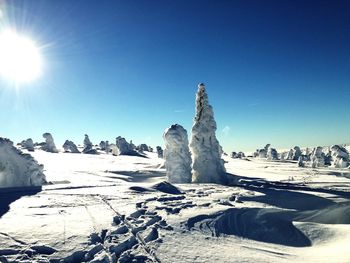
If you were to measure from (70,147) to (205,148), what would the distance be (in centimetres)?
5552

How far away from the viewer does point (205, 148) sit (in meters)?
32.6

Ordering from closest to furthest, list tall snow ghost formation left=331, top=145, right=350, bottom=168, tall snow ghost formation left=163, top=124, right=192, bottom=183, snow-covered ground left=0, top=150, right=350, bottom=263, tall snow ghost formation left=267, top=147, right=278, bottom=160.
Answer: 1. snow-covered ground left=0, top=150, right=350, bottom=263
2. tall snow ghost formation left=163, top=124, right=192, bottom=183
3. tall snow ghost formation left=331, top=145, right=350, bottom=168
4. tall snow ghost formation left=267, top=147, right=278, bottom=160

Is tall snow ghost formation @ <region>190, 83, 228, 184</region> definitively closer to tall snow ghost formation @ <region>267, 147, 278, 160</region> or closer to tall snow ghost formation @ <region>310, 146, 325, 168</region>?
tall snow ghost formation @ <region>310, 146, 325, 168</region>

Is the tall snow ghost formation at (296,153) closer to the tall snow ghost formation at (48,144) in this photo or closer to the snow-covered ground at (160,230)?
the tall snow ghost formation at (48,144)

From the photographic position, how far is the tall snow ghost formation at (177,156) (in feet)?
105

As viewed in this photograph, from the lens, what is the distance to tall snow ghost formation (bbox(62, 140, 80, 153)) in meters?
78.3

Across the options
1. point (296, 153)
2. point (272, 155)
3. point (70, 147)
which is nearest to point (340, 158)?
point (272, 155)

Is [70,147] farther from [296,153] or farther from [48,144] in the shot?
[296,153]

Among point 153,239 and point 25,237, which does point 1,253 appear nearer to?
point 25,237

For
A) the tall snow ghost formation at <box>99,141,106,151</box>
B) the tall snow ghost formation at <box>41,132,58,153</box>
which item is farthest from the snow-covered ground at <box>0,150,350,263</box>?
the tall snow ghost formation at <box>99,141,106,151</box>

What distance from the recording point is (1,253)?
884 centimetres

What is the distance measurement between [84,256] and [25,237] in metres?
2.39

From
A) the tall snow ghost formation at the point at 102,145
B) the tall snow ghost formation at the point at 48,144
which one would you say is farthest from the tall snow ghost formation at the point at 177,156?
the tall snow ghost formation at the point at 102,145

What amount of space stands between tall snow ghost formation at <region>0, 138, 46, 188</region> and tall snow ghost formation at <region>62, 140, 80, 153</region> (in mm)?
56237
